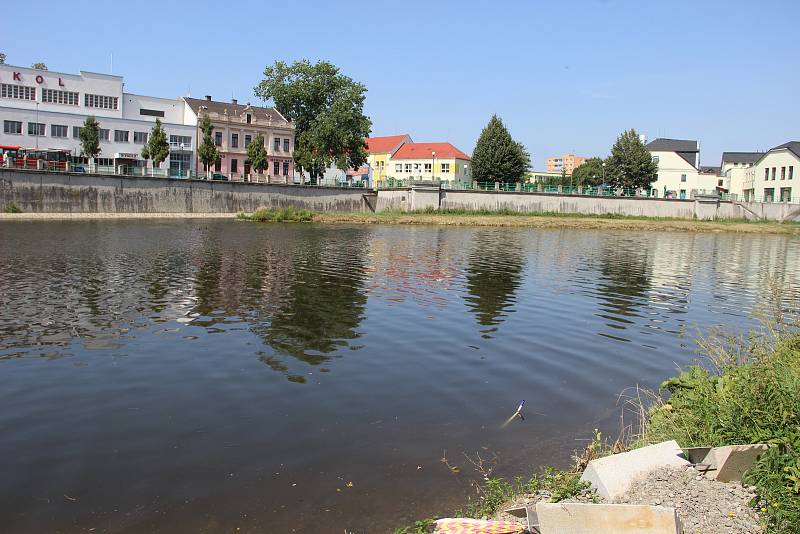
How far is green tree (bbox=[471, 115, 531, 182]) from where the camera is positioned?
103 meters

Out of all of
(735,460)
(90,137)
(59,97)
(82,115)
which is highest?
(59,97)

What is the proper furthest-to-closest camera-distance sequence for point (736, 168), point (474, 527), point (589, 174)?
point (589, 174)
point (736, 168)
point (474, 527)

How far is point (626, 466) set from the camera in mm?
7070

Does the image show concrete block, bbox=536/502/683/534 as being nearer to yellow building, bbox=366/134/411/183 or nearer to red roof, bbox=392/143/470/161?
red roof, bbox=392/143/470/161

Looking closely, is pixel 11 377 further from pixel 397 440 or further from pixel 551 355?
pixel 551 355

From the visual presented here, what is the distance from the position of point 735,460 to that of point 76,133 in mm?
86432

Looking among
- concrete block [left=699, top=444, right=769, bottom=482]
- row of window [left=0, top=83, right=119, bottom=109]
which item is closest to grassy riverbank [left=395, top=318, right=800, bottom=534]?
concrete block [left=699, top=444, right=769, bottom=482]

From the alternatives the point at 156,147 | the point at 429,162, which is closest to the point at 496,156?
the point at 429,162

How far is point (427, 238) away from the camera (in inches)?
2051

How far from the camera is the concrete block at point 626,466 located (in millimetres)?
6762

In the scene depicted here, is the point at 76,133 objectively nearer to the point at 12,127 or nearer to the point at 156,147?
the point at 12,127

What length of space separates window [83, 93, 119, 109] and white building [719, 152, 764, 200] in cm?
10644

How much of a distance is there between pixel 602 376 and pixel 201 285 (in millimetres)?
15112

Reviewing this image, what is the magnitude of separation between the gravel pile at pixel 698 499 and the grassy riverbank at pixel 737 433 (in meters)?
0.15
